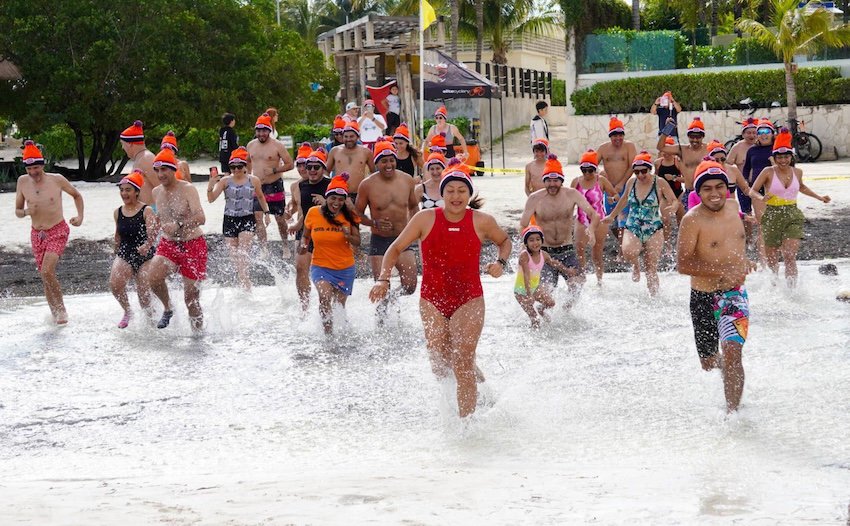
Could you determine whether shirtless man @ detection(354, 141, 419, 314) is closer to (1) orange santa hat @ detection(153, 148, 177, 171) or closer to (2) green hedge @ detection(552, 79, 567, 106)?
(1) orange santa hat @ detection(153, 148, 177, 171)

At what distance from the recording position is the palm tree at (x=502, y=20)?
4609 cm

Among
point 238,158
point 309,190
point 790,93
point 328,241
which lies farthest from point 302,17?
point 328,241

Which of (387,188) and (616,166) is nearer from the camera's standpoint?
(387,188)

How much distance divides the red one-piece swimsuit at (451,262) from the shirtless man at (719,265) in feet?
3.97

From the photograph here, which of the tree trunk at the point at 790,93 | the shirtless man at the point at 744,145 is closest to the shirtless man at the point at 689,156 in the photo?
the shirtless man at the point at 744,145

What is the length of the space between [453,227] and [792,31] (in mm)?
21919

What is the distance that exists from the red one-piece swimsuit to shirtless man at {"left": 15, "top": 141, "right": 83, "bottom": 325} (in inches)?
185

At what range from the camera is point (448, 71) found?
1015 inches

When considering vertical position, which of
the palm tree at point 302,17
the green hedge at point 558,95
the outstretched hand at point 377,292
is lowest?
the outstretched hand at point 377,292

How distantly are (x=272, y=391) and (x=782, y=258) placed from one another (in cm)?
558

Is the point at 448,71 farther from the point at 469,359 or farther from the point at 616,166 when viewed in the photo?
the point at 469,359

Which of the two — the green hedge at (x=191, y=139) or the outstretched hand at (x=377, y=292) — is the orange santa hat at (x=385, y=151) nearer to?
the outstretched hand at (x=377, y=292)

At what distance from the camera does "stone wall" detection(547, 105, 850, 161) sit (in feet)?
91.8

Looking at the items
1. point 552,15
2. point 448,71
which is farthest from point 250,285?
point 552,15
